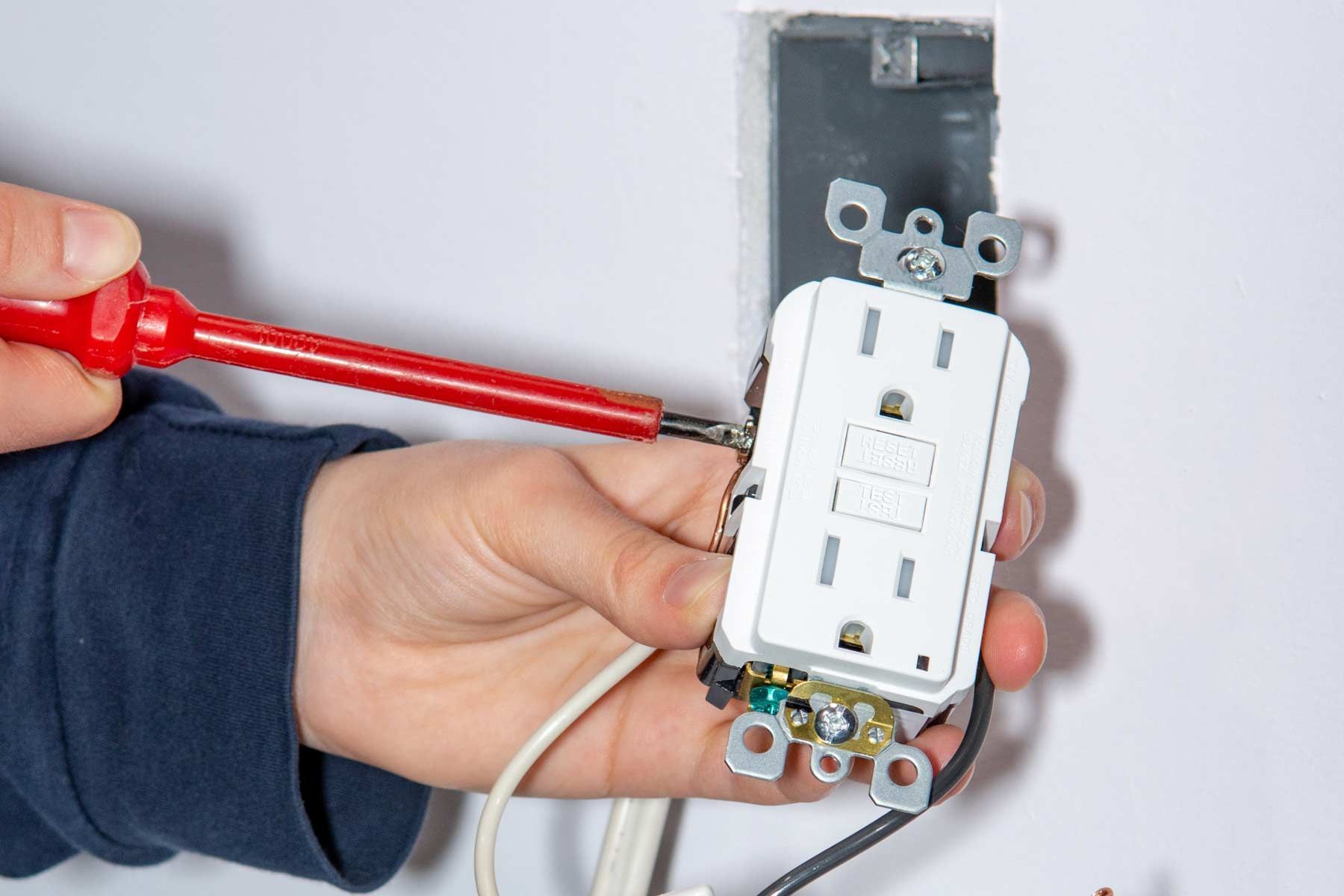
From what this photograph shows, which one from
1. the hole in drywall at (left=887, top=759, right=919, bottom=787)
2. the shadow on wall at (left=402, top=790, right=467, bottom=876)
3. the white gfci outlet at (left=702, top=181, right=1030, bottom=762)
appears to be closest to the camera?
the white gfci outlet at (left=702, top=181, right=1030, bottom=762)

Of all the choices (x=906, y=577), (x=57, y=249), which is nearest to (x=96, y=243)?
(x=57, y=249)

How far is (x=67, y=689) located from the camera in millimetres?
592

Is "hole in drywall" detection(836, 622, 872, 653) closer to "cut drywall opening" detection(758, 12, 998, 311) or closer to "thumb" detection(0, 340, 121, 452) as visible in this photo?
"cut drywall opening" detection(758, 12, 998, 311)

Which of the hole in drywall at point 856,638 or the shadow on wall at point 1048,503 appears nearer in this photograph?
the hole in drywall at point 856,638

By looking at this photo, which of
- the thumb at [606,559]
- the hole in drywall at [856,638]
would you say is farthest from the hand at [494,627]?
the hole in drywall at [856,638]

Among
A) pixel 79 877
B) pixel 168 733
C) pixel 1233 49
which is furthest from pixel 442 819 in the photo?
pixel 1233 49

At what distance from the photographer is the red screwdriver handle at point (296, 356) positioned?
0.41 meters

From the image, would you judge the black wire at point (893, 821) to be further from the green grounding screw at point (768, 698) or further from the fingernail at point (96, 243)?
the fingernail at point (96, 243)

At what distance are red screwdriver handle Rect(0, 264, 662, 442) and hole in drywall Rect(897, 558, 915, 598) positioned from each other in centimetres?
11

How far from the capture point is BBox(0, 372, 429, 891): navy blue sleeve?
1.89 ft

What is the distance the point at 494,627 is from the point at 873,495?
0.91 feet

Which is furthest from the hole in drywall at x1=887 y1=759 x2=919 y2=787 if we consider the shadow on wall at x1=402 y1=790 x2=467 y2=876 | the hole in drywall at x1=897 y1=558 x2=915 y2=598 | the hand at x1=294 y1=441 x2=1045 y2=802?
the shadow on wall at x1=402 y1=790 x2=467 y2=876

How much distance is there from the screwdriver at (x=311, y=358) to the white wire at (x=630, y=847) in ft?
0.78

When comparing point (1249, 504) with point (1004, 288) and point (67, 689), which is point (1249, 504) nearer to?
point (1004, 288)
